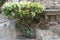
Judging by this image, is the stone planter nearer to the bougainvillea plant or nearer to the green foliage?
the bougainvillea plant

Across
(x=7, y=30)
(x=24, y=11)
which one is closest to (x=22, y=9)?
(x=24, y=11)

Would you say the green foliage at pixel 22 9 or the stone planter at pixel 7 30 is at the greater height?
the green foliage at pixel 22 9

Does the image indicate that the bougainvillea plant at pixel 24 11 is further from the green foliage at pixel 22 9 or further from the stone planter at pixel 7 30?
the stone planter at pixel 7 30

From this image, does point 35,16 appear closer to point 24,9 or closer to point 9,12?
point 24,9

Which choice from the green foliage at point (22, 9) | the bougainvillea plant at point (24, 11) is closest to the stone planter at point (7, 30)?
the bougainvillea plant at point (24, 11)

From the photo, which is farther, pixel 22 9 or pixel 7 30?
pixel 7 30

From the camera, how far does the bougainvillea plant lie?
15.1ft

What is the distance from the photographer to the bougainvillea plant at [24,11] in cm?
460

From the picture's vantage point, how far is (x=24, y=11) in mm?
4625

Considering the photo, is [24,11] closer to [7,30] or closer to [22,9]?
[22,9]

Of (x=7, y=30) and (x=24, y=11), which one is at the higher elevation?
(x=24, y=11)

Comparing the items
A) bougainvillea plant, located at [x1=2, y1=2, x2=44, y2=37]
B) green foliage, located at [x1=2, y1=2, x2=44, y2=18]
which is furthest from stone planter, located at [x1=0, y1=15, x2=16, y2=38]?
green foliage, located at [x1=2, y1=2, x2=44, y2=18]

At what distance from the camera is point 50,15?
505cm

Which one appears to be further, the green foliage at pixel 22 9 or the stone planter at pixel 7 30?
the stone planter at pixel 7 30
